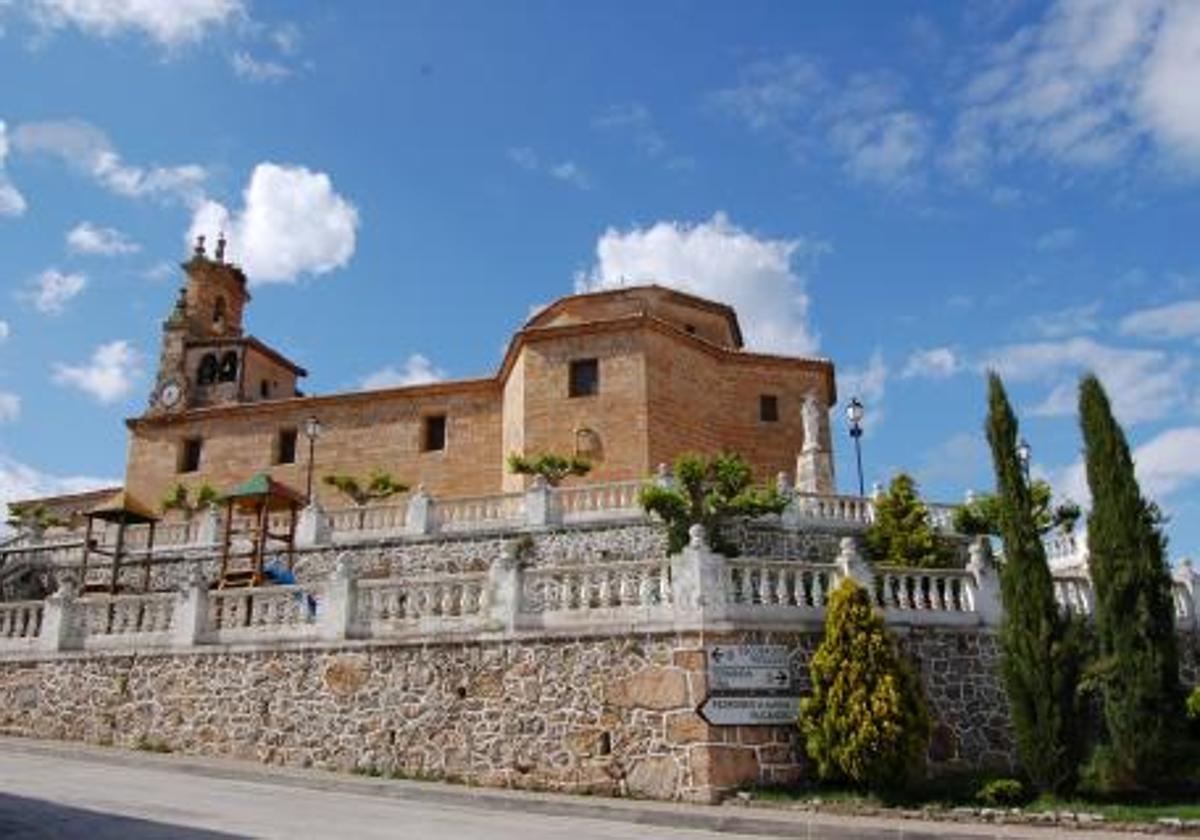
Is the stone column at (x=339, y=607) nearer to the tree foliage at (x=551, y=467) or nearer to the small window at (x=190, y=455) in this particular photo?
the tree foliage at (x=551, y=467)

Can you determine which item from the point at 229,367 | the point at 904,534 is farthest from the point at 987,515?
the point at 229,367

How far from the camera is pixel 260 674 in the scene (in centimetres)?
1400

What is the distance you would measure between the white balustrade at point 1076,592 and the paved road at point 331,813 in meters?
4.42

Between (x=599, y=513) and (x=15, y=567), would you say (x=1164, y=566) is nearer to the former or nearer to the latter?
(x=599, y=513)

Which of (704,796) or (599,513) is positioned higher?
(599,513)

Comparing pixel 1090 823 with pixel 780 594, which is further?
pixel 780 594

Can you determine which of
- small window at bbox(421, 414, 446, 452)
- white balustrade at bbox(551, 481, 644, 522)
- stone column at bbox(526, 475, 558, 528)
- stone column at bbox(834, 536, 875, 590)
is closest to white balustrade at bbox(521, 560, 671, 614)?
stone column at bbox(834, 536, 875, 590)

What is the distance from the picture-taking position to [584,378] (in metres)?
29.9

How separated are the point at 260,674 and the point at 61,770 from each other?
263cm

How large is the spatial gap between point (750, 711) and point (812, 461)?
1756 cm

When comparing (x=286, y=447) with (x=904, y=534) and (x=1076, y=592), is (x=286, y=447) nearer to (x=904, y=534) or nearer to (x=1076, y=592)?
(x=904, y=534)

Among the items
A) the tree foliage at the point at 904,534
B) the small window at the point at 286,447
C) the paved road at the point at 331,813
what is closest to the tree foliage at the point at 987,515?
the tree foliage at the point at 904,534

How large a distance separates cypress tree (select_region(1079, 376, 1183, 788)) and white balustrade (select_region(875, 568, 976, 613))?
5.29ft

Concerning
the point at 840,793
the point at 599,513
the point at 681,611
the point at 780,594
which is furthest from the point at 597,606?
the point at 599,513
